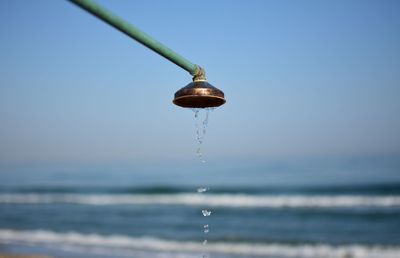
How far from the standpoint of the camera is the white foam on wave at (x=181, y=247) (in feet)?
37.7

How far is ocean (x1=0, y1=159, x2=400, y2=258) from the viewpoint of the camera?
40.1ft

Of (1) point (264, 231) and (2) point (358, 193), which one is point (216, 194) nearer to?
Result: (2) point (358, 193)

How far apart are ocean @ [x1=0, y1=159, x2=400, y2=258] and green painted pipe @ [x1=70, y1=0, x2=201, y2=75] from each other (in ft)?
30.8

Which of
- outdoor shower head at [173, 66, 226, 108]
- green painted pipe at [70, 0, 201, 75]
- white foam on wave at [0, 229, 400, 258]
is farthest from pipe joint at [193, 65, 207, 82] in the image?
white foam on wave at [0, 229, 400, 258]

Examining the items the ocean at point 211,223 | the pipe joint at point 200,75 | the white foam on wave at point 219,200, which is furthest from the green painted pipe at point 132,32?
the white foam on wave at point 219,200

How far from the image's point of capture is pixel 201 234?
15.1 m

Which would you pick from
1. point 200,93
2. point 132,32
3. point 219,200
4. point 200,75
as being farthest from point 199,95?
point 219,200

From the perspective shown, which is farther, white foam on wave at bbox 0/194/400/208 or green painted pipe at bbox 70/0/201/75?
white foam on wave at bbox 0/194/400/208

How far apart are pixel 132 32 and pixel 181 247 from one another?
446 inches

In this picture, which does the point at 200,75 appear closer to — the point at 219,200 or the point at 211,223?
the point at 211,223

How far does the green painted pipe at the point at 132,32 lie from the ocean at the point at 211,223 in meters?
9.39

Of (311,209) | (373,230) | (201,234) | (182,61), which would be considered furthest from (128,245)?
(182,61)

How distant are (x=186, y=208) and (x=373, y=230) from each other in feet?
33.2

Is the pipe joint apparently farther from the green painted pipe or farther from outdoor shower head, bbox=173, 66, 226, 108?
the green painted pipe
